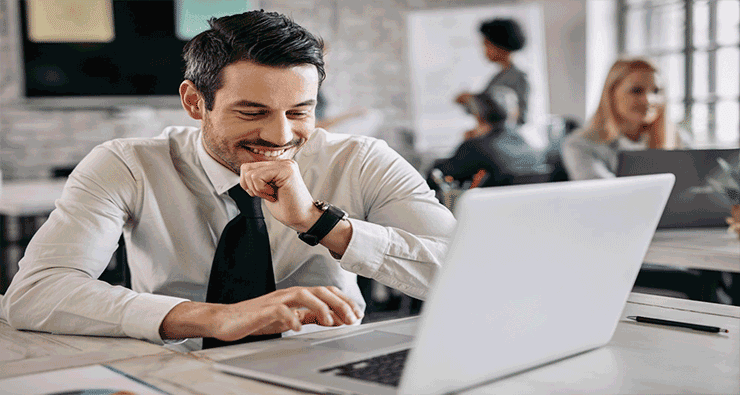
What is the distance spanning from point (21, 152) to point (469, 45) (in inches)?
150

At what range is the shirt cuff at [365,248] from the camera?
4.20ft

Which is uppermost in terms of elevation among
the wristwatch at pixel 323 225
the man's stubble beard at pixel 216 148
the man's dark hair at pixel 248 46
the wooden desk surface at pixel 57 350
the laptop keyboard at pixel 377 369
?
the man's dark hair at pixel 248 46

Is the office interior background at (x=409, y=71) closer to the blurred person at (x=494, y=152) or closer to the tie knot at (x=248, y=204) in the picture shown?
the blurred person at (x=494, y=152)

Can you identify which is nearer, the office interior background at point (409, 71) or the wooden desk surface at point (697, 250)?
the wooden desk surface at point (697, 250)

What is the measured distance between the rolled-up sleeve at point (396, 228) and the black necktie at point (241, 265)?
162 mm

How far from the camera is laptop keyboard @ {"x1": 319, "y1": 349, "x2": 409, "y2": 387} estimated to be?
790 mm

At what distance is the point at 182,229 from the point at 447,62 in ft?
17.9

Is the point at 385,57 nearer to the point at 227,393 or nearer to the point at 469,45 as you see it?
the point at 469,45

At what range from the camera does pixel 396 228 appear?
140cm

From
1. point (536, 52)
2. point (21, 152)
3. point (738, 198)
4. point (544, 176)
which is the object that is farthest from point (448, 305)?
point (536, 52)

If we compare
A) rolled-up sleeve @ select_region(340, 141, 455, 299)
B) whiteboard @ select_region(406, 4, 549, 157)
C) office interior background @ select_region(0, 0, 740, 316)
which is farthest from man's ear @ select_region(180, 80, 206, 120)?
whiteboard @ select_region(406, 4, 549, 157)

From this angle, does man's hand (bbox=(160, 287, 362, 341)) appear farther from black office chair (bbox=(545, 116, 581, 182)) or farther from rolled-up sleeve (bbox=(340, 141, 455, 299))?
black office chair (bbox=(545, 116, 581, 182))

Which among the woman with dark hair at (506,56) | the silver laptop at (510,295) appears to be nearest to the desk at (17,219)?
the silver laptop at (510,295)

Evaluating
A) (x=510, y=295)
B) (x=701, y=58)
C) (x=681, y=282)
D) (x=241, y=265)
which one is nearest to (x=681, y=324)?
(x=510, y=295)
